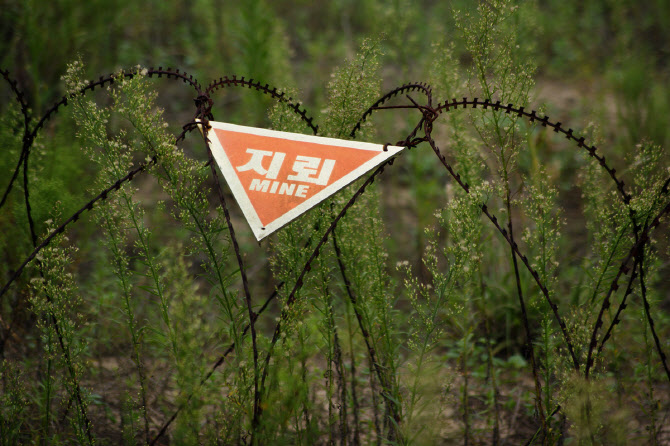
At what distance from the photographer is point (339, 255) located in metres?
2.16

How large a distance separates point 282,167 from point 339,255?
0.53 m

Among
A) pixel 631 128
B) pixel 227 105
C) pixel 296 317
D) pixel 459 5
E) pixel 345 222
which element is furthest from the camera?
pixel 459 5

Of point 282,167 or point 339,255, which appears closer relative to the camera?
point 282,167

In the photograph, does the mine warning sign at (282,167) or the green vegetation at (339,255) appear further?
the green vegetation at (339,255)

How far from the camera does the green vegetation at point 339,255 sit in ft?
6.12

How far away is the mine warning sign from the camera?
1674mm

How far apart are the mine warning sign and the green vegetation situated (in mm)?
87

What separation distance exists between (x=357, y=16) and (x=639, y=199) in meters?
6.23

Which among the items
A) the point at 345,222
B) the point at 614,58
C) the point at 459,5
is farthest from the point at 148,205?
the point at 614,58

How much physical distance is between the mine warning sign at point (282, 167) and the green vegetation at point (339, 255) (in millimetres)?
87

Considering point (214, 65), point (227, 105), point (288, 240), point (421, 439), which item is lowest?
point (421, 439)

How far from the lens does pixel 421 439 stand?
185 centimetres

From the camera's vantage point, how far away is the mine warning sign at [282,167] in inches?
65.9

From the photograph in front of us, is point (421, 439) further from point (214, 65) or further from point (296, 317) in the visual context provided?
point (214, 65)
